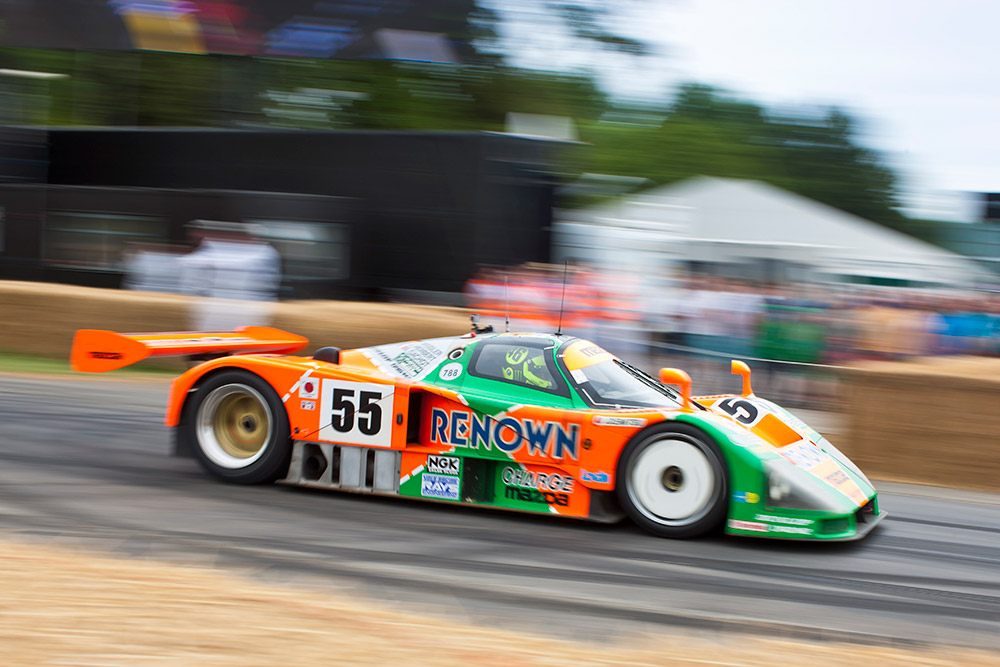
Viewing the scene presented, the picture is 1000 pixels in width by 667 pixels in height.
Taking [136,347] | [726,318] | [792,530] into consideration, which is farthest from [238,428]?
[726,318]

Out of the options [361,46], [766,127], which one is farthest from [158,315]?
[766,127]

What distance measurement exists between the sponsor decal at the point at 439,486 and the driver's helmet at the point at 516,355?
2.61ft

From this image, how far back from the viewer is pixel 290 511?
18.7 feet

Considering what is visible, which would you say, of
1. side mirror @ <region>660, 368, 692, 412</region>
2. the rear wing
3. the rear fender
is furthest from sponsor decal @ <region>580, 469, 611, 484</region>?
the rear wing

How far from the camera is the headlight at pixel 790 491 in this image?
527 cm

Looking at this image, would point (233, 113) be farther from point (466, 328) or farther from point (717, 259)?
point (466, 328)

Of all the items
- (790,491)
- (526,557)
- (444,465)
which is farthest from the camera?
(444,465)

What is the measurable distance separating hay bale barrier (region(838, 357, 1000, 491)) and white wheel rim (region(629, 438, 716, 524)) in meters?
3.19

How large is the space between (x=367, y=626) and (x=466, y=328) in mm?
6488

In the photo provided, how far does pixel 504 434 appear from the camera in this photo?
5.71m

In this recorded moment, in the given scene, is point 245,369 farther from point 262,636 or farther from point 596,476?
point 262,636

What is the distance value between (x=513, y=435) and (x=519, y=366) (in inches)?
18.4

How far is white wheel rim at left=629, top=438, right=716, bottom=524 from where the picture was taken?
17.7 ft

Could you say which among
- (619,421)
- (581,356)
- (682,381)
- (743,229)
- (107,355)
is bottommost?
(619,421)
